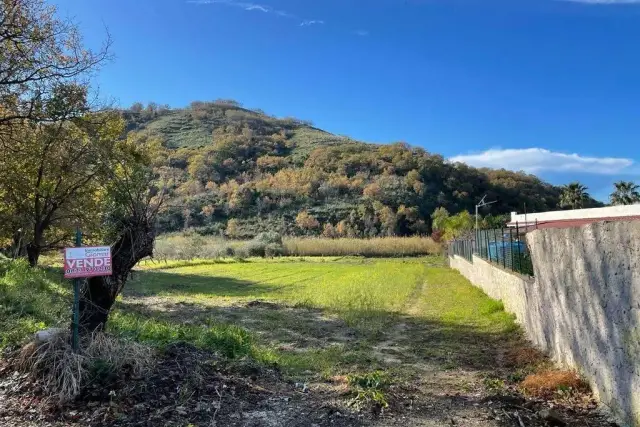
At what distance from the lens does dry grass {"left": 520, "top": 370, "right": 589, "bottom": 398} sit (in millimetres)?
5926

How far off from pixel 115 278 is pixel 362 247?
53261mm

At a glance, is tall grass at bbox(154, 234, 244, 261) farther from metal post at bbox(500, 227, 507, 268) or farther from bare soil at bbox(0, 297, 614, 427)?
bare soil at bbox(0, 297, 614, 427)

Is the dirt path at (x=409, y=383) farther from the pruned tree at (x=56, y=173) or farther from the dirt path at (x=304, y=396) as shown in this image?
the pruned tree at (x=56, y=173)

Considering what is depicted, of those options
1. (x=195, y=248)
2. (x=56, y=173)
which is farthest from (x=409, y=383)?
(x=195, y=248)

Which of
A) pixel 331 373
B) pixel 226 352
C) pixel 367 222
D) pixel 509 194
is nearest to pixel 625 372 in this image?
pixel 331 373

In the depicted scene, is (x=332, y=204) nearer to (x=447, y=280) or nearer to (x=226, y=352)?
(x=447, y=280)

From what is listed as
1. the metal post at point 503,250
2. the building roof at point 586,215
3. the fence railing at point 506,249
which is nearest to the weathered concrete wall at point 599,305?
the fence railing at point 506,249

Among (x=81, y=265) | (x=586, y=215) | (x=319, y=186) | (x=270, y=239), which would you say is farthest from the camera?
(x=319, y=186)

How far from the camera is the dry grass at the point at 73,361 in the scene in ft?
16.0

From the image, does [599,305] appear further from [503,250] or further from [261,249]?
[261,249]

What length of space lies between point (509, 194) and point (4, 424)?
3603 inches

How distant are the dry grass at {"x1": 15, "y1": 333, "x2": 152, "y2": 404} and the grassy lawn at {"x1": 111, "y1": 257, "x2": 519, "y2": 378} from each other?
124 cm

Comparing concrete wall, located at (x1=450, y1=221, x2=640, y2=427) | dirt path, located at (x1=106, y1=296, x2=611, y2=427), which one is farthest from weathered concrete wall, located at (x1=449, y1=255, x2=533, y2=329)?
concrete wall, located at (x1=450, y1=221, x2=640, y2=427)

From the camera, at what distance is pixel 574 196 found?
65500mm
